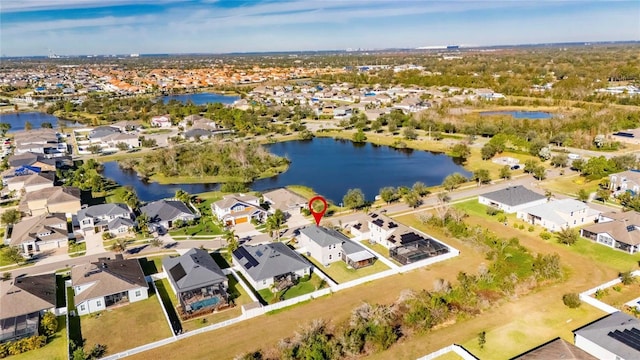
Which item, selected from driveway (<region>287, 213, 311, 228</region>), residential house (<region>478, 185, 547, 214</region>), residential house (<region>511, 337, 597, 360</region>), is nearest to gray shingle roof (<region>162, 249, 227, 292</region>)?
driveway (<region>287, 213, 311, 228</region>)

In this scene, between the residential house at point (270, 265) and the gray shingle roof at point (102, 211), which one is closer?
the residential house at point (270, 265)

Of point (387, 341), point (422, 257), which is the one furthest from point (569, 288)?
point (387, 341)

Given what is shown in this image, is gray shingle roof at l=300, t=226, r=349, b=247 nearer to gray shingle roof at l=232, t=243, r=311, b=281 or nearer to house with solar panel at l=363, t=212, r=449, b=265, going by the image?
gray shingle roof at l=232, t=243, r=311, b=281

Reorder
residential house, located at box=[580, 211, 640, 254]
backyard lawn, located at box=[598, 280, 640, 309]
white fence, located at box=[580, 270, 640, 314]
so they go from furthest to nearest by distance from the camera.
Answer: residential house, located at box=[580, 211, 640, 254]
backyard lawn, located at box=[598, 280, 640, 309]
white fence, located at box=[580, 270, 640, 314]

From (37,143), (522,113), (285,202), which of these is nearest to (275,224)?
(285,202)

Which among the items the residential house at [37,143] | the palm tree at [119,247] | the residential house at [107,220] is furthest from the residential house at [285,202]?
the residential house at [37,143]

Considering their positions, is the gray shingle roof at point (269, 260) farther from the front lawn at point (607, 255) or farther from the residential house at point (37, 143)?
the residential house at point (37, 143)
